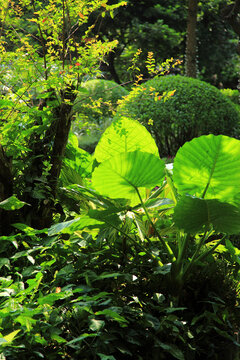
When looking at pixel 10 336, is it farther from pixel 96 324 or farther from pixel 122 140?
pixel 122 140

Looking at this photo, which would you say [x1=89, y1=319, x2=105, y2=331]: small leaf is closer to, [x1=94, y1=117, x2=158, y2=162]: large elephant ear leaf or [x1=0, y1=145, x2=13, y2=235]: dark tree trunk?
[x1=0, y1=145, x2=13, y2=235]: dark tree trunk

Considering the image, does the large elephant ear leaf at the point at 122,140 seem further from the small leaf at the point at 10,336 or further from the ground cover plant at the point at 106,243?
the small leaf at the point at 10,336

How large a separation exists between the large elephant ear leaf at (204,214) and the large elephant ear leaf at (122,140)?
0.81m

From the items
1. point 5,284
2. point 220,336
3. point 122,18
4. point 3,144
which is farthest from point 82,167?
point 122,18

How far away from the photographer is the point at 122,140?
107 inches

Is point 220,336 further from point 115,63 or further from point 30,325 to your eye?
point 115,63

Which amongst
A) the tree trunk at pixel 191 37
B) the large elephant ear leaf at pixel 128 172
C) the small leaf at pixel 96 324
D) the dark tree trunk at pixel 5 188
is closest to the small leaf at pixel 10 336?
the small leaf at pixel 96 324

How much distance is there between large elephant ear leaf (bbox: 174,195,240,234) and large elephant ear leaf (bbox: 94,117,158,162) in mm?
807

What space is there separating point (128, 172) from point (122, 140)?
0.63m

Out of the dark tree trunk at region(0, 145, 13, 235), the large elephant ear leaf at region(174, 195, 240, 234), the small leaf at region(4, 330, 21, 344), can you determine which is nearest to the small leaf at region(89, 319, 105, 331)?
the small leaf at region(4, 330, 21, 344)

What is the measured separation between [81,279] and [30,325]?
1.97 feet

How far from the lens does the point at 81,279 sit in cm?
226

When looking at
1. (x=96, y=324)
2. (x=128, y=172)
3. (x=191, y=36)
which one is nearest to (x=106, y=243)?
(x=128, y=172)

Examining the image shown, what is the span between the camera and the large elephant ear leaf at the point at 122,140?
8.93 feet
